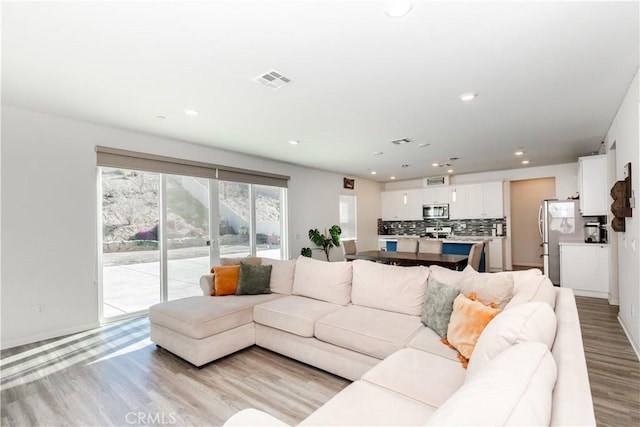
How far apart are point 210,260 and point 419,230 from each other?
237 inches

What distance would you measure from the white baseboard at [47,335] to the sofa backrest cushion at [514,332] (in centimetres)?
429

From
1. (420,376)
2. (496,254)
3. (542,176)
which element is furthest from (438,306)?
(542,176)

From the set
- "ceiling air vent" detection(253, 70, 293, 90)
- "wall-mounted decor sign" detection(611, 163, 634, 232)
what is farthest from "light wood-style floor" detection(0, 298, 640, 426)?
"ceiling air vent" detection(253, 70, 293, 90)

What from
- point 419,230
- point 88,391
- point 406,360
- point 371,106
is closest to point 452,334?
point 406,360

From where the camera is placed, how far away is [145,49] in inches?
86.5

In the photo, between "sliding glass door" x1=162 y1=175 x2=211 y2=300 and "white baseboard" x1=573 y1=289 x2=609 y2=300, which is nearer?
"sliding glass door" x1=162 y1=175 x2=211 y2=300

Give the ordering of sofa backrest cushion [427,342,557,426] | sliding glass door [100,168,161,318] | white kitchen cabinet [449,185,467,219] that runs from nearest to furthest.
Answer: sofa backrest cushion [427,342,557,426], sliding glass door [100,168,161,318], white kitchen cabinet [449,185,467,219]

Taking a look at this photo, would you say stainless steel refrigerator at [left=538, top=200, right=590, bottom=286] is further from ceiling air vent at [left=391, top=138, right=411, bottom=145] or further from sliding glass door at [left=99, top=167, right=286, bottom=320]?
sliding glass door at [left=99, top=167, right=286, bottom=320]

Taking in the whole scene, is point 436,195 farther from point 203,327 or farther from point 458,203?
point 203,327

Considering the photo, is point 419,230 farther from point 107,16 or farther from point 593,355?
point 107,16

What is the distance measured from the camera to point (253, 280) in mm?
3582

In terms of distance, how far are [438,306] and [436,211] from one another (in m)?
6.42

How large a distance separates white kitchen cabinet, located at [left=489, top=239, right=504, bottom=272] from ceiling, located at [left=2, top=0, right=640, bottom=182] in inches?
137

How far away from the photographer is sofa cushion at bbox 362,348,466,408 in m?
1.52
